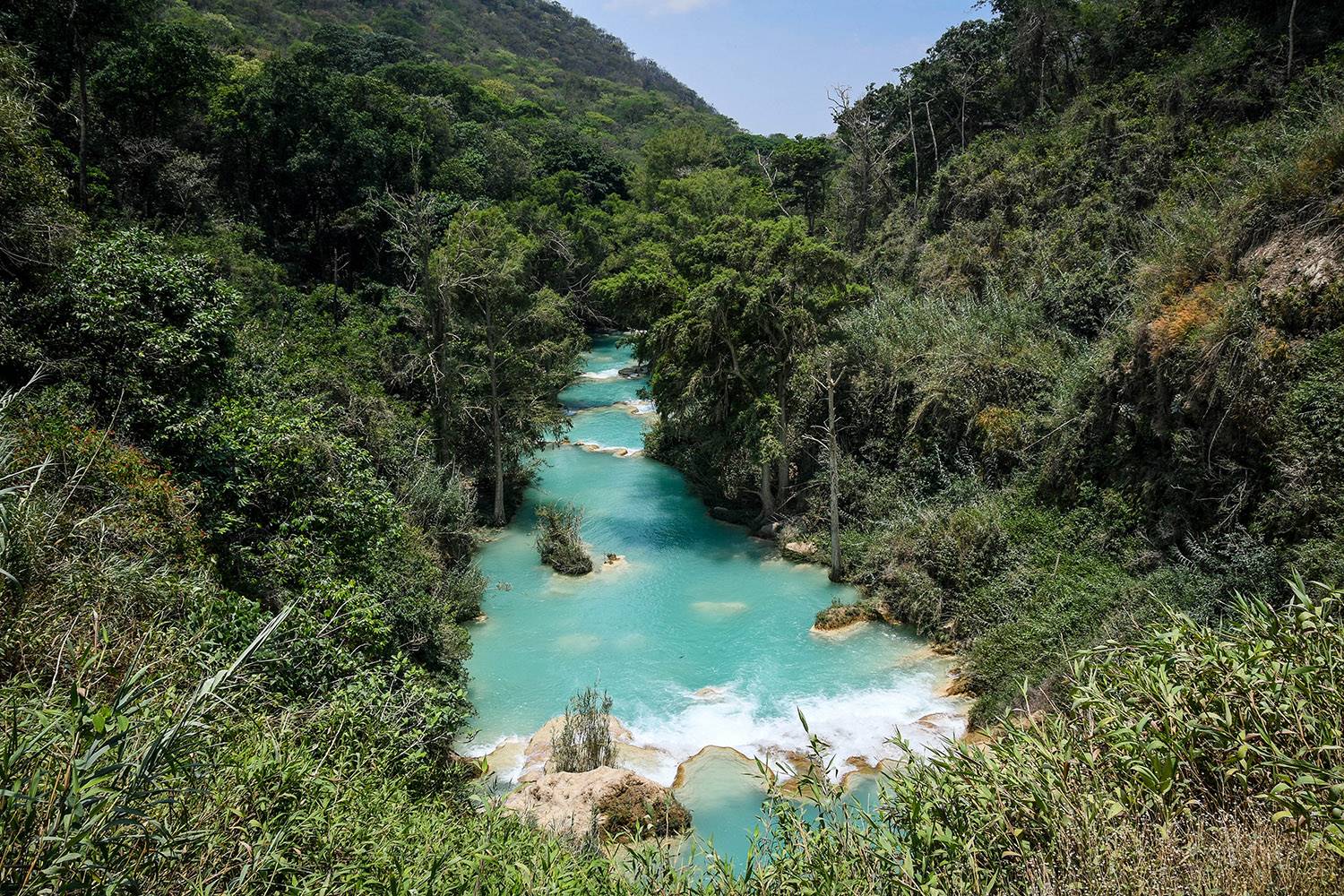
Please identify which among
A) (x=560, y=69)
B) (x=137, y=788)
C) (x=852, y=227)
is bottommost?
(x=137, y=788)

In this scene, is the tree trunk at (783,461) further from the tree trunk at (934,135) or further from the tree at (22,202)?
the tree trunk at (934,135)

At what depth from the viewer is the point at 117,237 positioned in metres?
9.88

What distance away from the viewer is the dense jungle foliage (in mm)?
4340

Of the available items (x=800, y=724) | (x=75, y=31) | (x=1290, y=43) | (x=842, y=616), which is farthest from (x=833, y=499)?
(x=75, y=31)

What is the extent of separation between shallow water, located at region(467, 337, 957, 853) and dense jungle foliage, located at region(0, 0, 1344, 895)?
2.96 ft

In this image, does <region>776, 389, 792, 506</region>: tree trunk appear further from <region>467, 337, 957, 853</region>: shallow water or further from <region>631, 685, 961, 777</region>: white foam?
<region>631, 685, 961, 777</region>: white foam

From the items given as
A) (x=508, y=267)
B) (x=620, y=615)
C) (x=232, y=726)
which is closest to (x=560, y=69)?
(x=508, y=267)

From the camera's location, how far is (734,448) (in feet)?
55.5

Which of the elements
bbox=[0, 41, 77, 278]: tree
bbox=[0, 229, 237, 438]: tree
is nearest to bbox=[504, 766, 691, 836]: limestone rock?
bbox=[0, 229, 237, 438]: tree

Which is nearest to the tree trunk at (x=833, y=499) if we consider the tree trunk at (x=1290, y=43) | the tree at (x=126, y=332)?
the tree at (x=126, y=332)

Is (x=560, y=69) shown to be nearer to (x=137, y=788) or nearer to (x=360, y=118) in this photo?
(x=360, y=118)

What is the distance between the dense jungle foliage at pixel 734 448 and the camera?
4340 mm

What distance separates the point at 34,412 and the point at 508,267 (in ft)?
32.0

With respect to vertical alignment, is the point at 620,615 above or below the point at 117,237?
below
